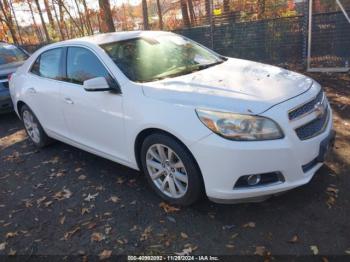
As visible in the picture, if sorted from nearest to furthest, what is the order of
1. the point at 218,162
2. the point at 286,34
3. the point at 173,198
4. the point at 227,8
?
1. the point at 218,162
2. the point at 173,198
3. the point at 286,34
4. the point at 227,8

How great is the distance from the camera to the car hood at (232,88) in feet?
10.3

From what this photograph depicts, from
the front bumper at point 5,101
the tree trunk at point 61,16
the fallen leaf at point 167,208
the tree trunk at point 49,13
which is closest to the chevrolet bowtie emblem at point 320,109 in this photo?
the fallen leaf at point 167,208

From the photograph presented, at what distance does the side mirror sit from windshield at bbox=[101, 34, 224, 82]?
25cm

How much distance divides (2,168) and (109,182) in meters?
1.97

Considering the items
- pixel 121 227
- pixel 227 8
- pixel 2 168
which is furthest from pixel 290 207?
pixel 227 8

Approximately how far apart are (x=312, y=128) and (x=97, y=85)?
2110 mm

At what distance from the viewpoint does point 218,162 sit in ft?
10.00

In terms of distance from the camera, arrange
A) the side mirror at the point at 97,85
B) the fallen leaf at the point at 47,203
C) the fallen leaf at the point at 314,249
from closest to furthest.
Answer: the fallen leaf at the point at 314,249
the side mirror at the point at 97,85
the fallen leaf at the point at 47,203

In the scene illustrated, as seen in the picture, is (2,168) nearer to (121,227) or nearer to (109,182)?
(109,182)

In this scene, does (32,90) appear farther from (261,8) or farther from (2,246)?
(261,8)

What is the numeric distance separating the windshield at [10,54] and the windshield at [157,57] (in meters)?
5.17

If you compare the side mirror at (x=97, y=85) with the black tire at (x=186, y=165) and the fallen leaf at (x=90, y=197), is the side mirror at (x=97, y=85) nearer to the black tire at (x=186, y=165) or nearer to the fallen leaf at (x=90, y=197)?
the black tire at (x=186, y=165)

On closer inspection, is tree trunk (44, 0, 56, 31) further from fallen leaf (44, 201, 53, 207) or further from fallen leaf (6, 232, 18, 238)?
fallen leaf (6, 232, 18, 238)

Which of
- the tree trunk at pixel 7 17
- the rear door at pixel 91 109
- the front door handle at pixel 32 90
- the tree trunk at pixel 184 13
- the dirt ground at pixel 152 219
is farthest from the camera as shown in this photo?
the tree trunk at pixel 7 17
